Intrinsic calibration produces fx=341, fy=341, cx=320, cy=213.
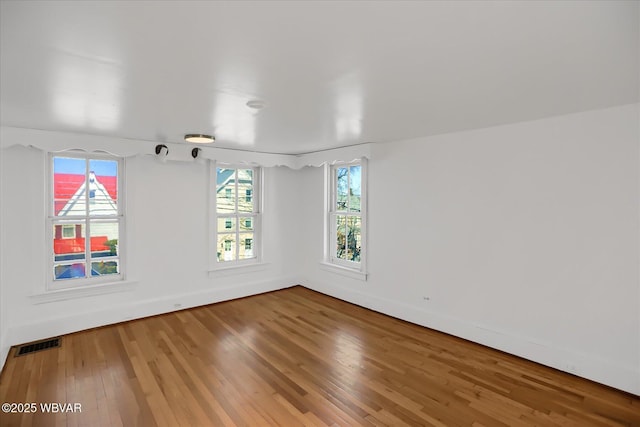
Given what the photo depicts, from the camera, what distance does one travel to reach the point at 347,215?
212 inches

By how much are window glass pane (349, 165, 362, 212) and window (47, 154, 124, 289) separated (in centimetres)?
321

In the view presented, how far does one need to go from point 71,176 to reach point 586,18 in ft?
16.3

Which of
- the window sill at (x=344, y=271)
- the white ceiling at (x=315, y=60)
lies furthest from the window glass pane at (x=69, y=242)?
the window sill at (x=344, y=271)

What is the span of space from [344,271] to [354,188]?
129 cm

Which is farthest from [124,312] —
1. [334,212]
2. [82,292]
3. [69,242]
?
[334,212]

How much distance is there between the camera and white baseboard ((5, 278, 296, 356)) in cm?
375

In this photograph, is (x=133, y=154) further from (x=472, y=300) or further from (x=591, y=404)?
(x=591, y=404)

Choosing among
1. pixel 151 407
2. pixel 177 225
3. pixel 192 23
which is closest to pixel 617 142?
pixel 192 23

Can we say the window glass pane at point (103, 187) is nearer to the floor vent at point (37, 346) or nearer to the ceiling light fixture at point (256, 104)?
the floor vent at point (37, 346)

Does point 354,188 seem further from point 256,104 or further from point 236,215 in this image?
point 256,104

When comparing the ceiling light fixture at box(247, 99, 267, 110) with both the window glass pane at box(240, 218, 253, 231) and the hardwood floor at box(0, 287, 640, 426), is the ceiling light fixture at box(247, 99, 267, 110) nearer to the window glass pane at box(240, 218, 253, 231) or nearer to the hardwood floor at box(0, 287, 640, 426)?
the hardwood floor at box(0, 287, 640, 426)

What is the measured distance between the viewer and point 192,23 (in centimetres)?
141

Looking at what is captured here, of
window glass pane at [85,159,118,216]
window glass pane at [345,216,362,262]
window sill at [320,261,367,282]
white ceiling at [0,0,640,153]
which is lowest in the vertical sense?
window sill at [320,261,367,282]

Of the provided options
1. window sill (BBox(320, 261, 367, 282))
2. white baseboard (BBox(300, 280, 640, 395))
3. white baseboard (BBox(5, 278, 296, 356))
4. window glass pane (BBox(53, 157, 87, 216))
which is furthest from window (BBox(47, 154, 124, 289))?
white baseboard (BBox(300, 280, 640, 395))
